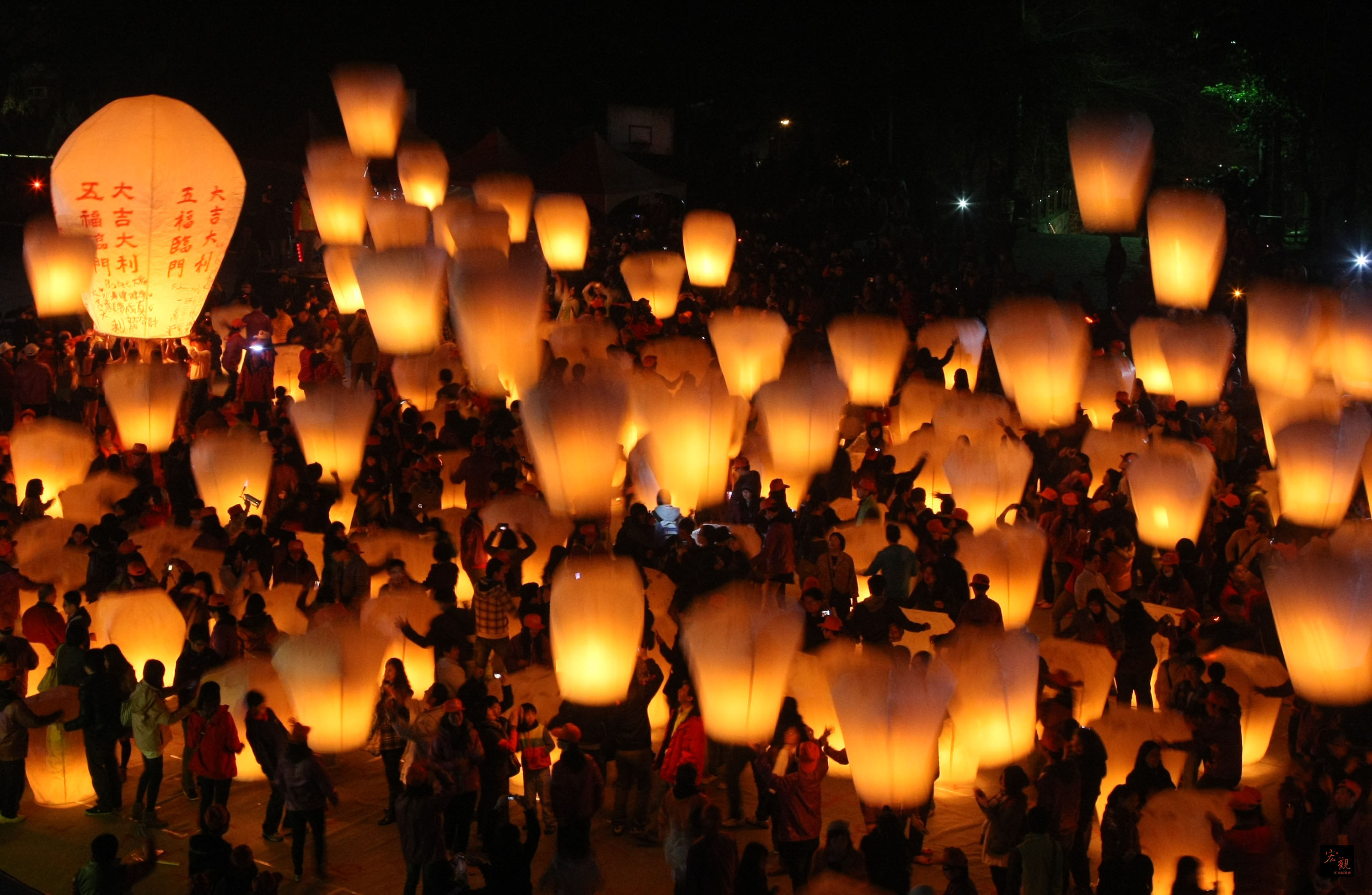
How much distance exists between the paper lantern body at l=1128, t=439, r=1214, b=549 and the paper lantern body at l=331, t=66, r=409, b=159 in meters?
10.9

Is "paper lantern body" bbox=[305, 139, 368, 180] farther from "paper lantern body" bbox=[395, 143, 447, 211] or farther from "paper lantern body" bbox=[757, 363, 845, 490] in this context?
"paper lantern body" bbox=[757, 363, 845, 490]

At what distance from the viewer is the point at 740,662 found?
28.4ft

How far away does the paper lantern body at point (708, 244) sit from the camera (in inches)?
751

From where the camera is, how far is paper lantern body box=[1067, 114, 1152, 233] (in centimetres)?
1369

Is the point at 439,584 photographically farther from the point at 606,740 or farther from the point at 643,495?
the point at 643,495

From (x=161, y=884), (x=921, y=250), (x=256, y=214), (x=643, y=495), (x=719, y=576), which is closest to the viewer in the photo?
(x=161, y=884)

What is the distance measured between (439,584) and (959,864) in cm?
445

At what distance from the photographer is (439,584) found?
10.2m

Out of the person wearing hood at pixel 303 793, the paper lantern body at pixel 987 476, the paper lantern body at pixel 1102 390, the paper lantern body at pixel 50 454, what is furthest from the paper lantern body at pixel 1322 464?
the paper lantern body at pixel 50 454

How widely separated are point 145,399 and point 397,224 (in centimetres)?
345

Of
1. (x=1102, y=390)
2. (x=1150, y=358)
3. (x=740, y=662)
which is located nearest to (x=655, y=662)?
(x=740, y=662)

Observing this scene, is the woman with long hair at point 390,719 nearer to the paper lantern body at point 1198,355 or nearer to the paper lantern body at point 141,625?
the paper lantern body at point 141,625

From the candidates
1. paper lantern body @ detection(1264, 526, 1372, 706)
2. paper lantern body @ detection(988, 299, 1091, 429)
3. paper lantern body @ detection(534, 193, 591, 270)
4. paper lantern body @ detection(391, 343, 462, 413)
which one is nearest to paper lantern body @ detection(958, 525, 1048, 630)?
paper lantern body @ detection(1264, 526, 1372, 706)

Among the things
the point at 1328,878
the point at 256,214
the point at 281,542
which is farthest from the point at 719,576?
the point at 256,214
